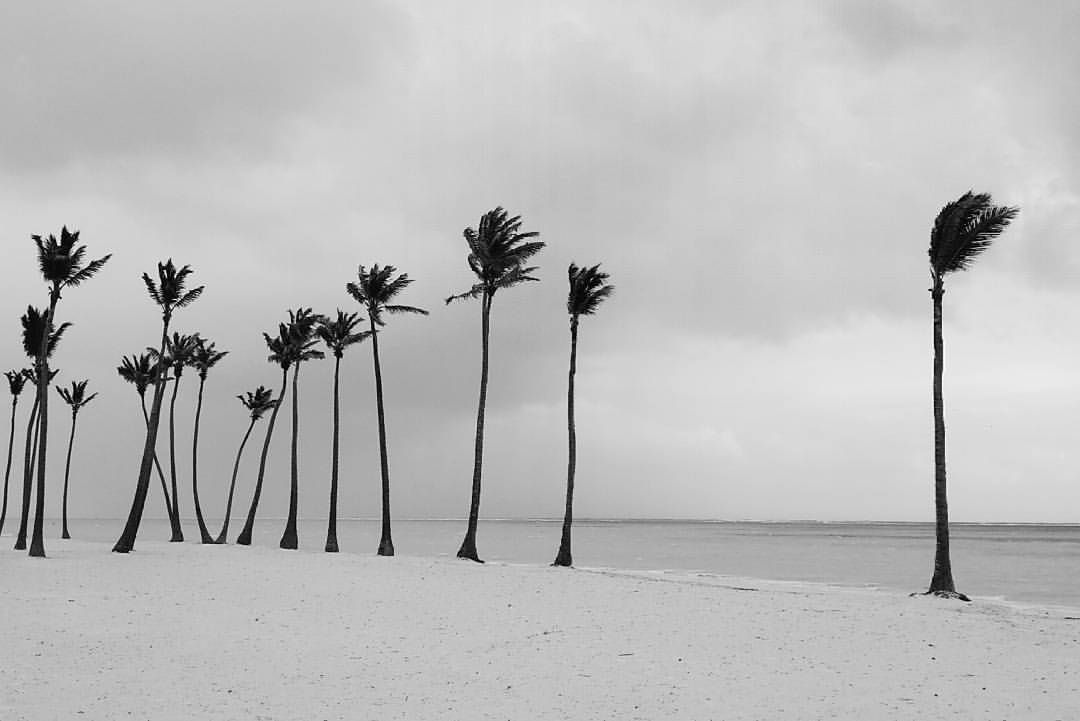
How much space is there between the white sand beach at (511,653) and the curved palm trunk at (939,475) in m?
1.57

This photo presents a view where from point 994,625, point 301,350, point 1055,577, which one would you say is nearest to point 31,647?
point 994,625

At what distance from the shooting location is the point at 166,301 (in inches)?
1580

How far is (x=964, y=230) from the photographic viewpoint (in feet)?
82.3

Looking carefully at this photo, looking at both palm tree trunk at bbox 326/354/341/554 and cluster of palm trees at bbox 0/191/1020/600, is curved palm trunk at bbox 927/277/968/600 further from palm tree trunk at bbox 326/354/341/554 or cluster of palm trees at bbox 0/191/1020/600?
palm tree trunk at bbox 326/354/341/554

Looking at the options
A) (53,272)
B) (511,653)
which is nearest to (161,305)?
(53,272)

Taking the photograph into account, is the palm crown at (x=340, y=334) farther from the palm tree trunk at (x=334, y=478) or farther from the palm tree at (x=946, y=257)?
the palm tree at (x=946, y=257)

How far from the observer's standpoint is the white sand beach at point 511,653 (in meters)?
10.5

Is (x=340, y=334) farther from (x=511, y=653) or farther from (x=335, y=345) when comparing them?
(x=511, y=653)

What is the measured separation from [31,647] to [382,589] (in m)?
10.1

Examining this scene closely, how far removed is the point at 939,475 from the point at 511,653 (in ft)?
53.4

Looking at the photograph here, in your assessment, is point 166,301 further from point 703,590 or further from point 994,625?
point 994,625

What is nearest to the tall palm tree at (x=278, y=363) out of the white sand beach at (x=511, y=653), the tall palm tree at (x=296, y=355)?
the tall palm tree at (x=296, y=355)

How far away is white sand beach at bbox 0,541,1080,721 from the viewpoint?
1047 centimetres

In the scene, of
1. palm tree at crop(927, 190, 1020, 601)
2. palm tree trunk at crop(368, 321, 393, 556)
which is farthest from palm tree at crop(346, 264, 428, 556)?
palm tree at crop(927, 190, 1020, 601)
